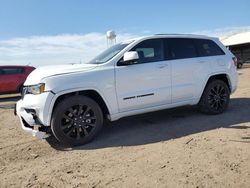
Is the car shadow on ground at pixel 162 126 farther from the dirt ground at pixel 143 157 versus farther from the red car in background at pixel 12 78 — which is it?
the red car in background at pixel 12 78

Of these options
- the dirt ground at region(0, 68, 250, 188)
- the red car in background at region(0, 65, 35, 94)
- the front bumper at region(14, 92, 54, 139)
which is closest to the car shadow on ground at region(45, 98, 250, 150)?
the dirt ground at region(0, 68, 250, 188)

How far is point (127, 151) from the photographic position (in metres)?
5.19

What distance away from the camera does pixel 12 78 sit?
1614 centimetres

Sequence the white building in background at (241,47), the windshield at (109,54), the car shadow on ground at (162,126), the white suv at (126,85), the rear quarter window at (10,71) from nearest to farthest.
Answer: the white suv at (126,85) → the car shadow on ground at (162,126) → the windshield at (109,54) → the rear quarter window at (10,71) → the white building in background at (241,47)

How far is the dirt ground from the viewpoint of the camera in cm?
405

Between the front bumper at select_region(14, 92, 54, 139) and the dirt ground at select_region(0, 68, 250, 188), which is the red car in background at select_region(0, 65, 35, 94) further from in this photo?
the front bumper at select_region(14, 92, 54, 139)

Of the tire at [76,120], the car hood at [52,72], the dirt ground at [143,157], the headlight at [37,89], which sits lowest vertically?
the dirt ground at [143,157]

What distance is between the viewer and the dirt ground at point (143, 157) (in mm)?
4051

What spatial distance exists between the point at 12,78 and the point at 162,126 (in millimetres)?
11501

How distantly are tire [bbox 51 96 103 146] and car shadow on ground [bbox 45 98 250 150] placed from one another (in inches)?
6.9

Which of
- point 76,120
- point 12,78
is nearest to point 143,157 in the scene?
point 76,120

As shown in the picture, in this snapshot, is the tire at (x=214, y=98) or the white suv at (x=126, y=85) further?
the tire at (x=214, y=98)

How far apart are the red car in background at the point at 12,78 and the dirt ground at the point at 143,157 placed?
955 centimetres

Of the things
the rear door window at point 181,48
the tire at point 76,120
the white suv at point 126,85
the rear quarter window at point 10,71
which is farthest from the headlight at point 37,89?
the rear quarter window at point 10,71
